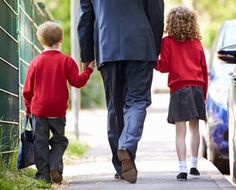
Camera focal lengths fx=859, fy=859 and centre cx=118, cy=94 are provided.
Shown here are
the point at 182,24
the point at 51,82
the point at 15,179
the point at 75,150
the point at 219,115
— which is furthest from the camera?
the point at 75,150

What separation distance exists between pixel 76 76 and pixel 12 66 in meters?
0.88

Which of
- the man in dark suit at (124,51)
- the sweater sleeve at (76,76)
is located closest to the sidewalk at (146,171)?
the man in dark suit at (124,51)

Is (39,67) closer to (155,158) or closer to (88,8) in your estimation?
(88,8)

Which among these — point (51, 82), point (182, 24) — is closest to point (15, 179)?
point (51, 82)

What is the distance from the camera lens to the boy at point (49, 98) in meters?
7.27

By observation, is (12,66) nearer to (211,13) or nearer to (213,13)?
(213,13)

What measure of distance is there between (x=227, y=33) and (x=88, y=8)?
375 cm

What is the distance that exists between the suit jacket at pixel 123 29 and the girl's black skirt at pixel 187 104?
1.84ft

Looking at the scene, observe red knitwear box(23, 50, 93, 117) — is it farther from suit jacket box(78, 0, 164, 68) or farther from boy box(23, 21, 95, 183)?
suit jacket box(78, 0, 164, 68)

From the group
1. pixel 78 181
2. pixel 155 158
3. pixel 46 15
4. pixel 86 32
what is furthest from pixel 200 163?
pixel 46 15

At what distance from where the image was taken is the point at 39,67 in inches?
288

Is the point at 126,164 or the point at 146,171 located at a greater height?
the point at 126,164

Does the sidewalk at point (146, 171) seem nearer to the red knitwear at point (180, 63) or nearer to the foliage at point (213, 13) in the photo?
the red knitwear at point (180, 63)

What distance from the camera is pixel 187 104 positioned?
7574 mm
